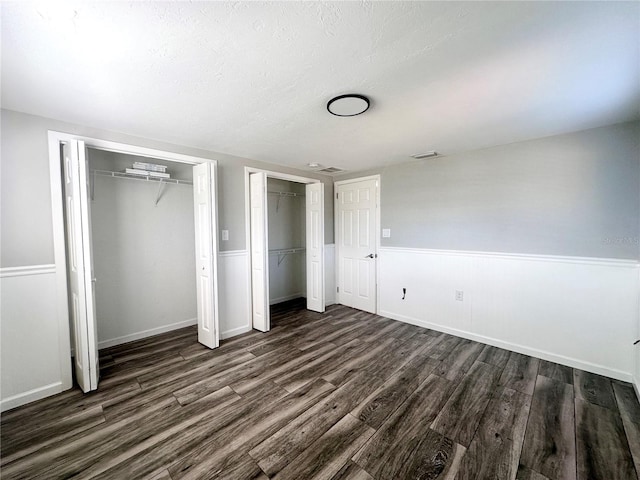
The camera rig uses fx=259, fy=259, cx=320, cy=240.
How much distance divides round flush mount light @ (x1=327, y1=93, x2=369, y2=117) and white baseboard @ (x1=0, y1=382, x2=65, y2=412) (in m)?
3.23

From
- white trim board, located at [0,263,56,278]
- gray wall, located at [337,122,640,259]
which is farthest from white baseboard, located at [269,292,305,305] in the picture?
white trim board, located at [0,263,56,278]

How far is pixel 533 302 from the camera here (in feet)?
9.15

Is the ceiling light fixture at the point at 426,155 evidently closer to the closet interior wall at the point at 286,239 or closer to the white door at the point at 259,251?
the white door at the point at 259,251

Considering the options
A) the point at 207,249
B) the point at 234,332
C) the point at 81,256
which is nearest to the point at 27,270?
the point at 81,256

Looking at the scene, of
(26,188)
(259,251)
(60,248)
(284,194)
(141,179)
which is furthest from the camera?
(284,194)

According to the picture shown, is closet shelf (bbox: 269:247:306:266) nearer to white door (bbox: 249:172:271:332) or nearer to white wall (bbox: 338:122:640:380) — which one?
white door (bbox: 249:172:271:332)

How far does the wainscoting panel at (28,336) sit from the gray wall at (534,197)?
3.91 m

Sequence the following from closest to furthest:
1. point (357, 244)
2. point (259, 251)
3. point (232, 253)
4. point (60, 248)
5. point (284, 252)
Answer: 1. point (60, 248)
2. point (232, 253)
3. point (259, 251)
4. point (357, 244)
5. point (284, 252)

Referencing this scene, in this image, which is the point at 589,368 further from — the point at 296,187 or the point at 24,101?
the point at 24,101

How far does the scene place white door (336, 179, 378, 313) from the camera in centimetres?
414

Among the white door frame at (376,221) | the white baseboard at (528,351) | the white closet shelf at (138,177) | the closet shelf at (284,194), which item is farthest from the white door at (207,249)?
the white baseboard at (528,351)

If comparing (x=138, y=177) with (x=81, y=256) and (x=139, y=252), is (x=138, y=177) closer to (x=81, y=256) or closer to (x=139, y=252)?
(x=139, y=252)

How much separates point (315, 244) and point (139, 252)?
2389 millimetres

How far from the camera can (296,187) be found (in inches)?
195
